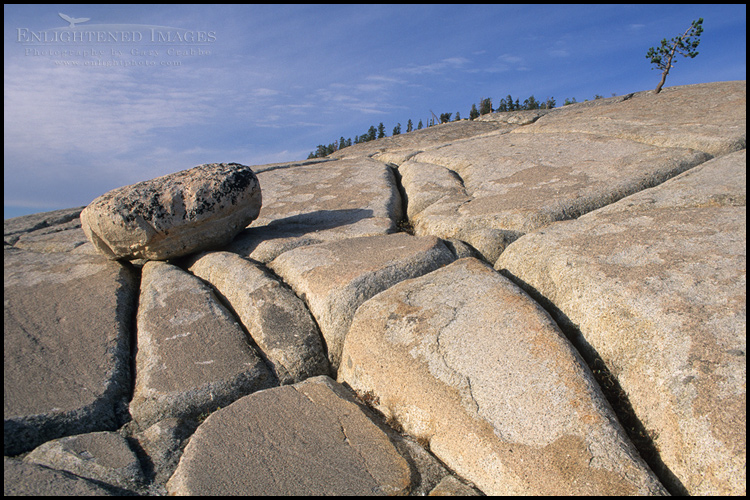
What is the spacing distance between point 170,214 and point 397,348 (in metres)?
3.79

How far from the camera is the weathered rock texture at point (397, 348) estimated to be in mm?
3025

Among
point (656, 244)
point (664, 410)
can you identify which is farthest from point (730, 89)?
point (664, 410)

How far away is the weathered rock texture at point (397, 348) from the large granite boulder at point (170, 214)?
34 millimetres

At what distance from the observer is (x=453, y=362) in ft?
11.9

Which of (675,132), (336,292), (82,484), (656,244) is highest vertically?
(675,132)

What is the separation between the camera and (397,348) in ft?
12.9

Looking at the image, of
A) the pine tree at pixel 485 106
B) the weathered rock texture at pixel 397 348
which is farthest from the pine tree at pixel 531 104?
the weathered rock texture at pixel 397 348

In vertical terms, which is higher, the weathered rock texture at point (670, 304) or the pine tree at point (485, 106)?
the pine tree at point (485, 106)

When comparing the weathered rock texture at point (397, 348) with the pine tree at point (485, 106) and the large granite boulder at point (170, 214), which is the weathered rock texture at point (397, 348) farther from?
the pine tree at point (485, 106)

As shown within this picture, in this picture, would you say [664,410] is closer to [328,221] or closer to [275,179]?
[328,221]

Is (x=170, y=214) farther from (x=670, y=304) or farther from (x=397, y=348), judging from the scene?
(x=670, y=304)

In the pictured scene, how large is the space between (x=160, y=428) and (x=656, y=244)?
4591mm

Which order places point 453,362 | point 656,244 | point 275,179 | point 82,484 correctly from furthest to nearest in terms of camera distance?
point 275,179 < point 656,244 < point 453,362 < point 82,484

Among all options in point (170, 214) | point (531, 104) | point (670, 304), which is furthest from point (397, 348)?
point (531, 104)
